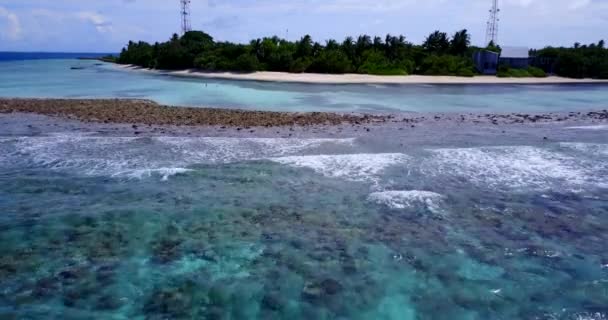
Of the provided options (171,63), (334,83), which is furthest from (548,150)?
(171,63)

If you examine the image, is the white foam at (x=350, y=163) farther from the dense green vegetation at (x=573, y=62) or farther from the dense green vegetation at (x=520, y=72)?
the dense green vegetation at (x=573, y=62)

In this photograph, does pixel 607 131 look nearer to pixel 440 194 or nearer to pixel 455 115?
pixel 455 115

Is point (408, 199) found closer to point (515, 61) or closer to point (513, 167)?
point (513, 167)

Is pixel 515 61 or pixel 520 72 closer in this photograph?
pixel 520 72

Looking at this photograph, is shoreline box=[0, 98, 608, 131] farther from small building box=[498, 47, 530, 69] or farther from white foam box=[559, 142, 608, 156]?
small building box=[498, 47, 530, 69]

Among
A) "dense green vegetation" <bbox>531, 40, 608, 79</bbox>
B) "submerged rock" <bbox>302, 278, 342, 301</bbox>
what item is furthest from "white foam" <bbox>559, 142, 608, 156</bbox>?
"dense green vegetation" <bbox>531, 40, 608, 79</bbox>

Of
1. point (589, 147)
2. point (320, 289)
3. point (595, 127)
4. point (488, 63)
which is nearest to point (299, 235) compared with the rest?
point (320, 289)
